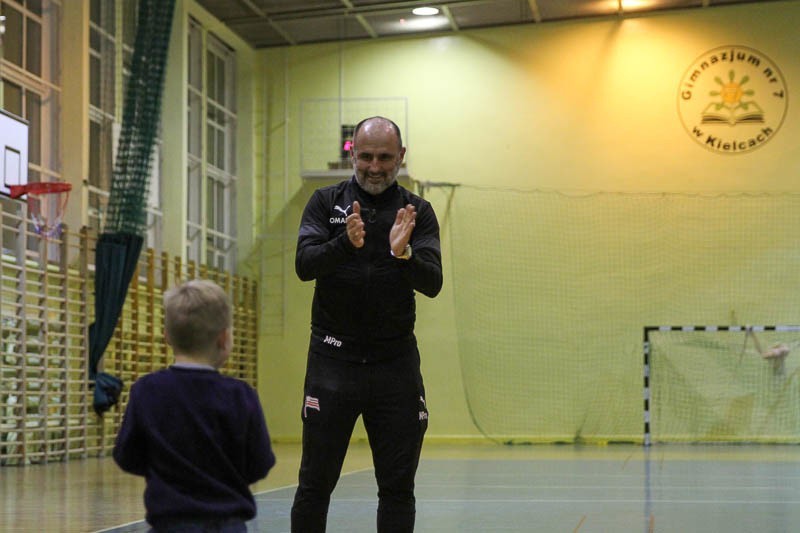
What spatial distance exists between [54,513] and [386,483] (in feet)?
12.3

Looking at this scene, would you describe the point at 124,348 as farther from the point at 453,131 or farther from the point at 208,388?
the point at 208,388

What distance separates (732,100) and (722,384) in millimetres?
4498

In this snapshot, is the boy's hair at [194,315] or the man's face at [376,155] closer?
the boy's hair at [194,315]

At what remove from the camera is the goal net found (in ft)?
56.7

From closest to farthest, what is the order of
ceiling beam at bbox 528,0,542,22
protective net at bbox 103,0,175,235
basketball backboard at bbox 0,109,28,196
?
protective net at bbox 103,0,175,235, basketball backboard at bbox 0,109,28,196, ceiling beam at bbox 528,0,542,22

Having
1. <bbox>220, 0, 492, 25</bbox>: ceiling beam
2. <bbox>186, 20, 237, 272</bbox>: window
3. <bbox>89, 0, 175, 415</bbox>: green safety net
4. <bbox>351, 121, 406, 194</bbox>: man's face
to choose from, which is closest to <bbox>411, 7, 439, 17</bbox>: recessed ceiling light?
<bbox>220, 0, 492, 25</bbox>: ceiling beam

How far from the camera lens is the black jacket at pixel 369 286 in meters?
3.94

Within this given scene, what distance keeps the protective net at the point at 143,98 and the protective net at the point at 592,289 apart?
7.88 metres

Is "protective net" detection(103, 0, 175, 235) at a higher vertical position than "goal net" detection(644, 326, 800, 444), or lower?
higher

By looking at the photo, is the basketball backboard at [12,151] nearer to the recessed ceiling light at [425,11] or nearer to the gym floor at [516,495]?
the gym floor at [516,495]

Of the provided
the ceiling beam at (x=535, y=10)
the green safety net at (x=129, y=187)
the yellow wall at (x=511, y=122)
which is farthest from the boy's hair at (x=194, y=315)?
the yellow wall at (x=511, y=122)

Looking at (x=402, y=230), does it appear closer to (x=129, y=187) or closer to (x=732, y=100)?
(x=129, y=187)

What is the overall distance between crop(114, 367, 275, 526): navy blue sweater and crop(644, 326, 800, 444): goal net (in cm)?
1510

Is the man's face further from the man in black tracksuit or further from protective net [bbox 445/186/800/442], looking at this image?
protective net [bbox 445/186/800/442]
